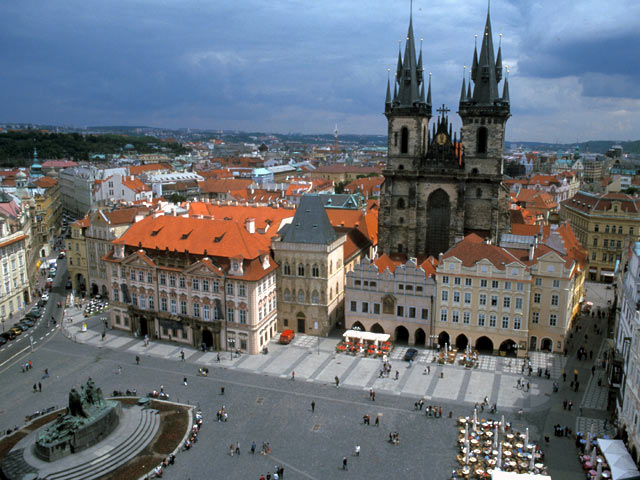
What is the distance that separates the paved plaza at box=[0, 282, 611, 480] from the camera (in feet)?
152

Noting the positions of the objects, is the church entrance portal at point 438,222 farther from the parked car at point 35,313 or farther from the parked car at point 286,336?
the parked car at point 35,313

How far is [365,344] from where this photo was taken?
70.1 metres

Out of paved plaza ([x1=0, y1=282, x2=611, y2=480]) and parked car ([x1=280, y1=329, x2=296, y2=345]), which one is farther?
parked car ([x1=280, y1=329, x2=296, y2=345])

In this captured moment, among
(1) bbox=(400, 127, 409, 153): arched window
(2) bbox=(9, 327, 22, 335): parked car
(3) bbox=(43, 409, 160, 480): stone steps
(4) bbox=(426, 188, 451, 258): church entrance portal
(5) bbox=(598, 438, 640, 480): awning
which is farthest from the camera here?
(1) bbox=(400, 127, 409, 153): arched window

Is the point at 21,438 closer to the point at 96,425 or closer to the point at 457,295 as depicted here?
the point at 96,425

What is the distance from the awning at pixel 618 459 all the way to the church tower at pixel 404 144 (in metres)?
45.5

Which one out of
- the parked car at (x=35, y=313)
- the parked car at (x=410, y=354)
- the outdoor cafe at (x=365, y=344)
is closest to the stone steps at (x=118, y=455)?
the outdoor cafe at (x=365, y=344)

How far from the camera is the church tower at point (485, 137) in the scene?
262 ft

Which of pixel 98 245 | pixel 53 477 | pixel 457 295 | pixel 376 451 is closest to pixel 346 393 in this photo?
pixel 376 451

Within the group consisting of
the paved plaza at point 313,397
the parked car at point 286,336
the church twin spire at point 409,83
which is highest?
the church twin spire at point 409,83

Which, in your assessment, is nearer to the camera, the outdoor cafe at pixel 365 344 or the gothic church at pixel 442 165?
the outdoor cafe at pixel 365 344

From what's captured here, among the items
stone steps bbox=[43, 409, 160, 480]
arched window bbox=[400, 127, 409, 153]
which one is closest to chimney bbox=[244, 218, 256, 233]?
arched window bbox=[400, 127, 409, 153]

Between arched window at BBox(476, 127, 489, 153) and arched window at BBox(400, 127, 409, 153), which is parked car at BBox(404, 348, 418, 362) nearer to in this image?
arched window at BBox(476, 127, 489, 153)

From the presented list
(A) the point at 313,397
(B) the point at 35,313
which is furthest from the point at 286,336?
(B) the point at 35,313
